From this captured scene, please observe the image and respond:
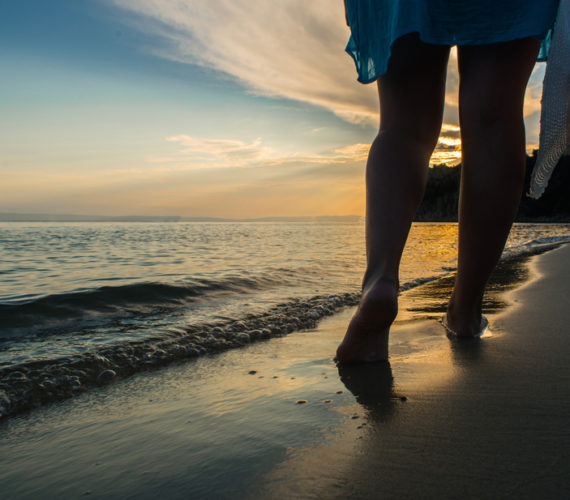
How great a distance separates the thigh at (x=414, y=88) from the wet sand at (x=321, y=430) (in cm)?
75

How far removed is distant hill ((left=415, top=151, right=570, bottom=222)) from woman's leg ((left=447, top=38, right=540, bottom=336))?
62281 mm

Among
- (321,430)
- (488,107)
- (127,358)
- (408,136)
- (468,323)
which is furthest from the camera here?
(127,358)

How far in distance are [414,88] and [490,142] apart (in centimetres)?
29

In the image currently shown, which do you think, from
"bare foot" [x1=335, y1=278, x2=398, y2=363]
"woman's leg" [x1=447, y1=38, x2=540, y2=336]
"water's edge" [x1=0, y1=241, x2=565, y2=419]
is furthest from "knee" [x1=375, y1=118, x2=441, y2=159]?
"water's edge" [x1=0, y1=241, x2=565, y2=419]

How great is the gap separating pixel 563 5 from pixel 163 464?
1405mm

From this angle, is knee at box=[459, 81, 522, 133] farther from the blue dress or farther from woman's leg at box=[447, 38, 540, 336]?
the blue dress

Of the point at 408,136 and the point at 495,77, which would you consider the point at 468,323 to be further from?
the point at 495,77

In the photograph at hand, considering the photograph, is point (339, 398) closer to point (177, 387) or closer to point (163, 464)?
point (163, 464)

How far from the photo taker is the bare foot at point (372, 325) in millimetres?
1192

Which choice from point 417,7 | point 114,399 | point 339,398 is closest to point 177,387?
point 114,399

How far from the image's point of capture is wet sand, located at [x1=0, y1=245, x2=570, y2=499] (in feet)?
2.19

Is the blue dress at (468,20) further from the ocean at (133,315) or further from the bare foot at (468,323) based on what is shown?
the ocean at (133,315)

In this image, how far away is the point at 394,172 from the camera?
4.29 ft

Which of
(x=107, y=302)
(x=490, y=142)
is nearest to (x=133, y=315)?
(x=107, y=302)
